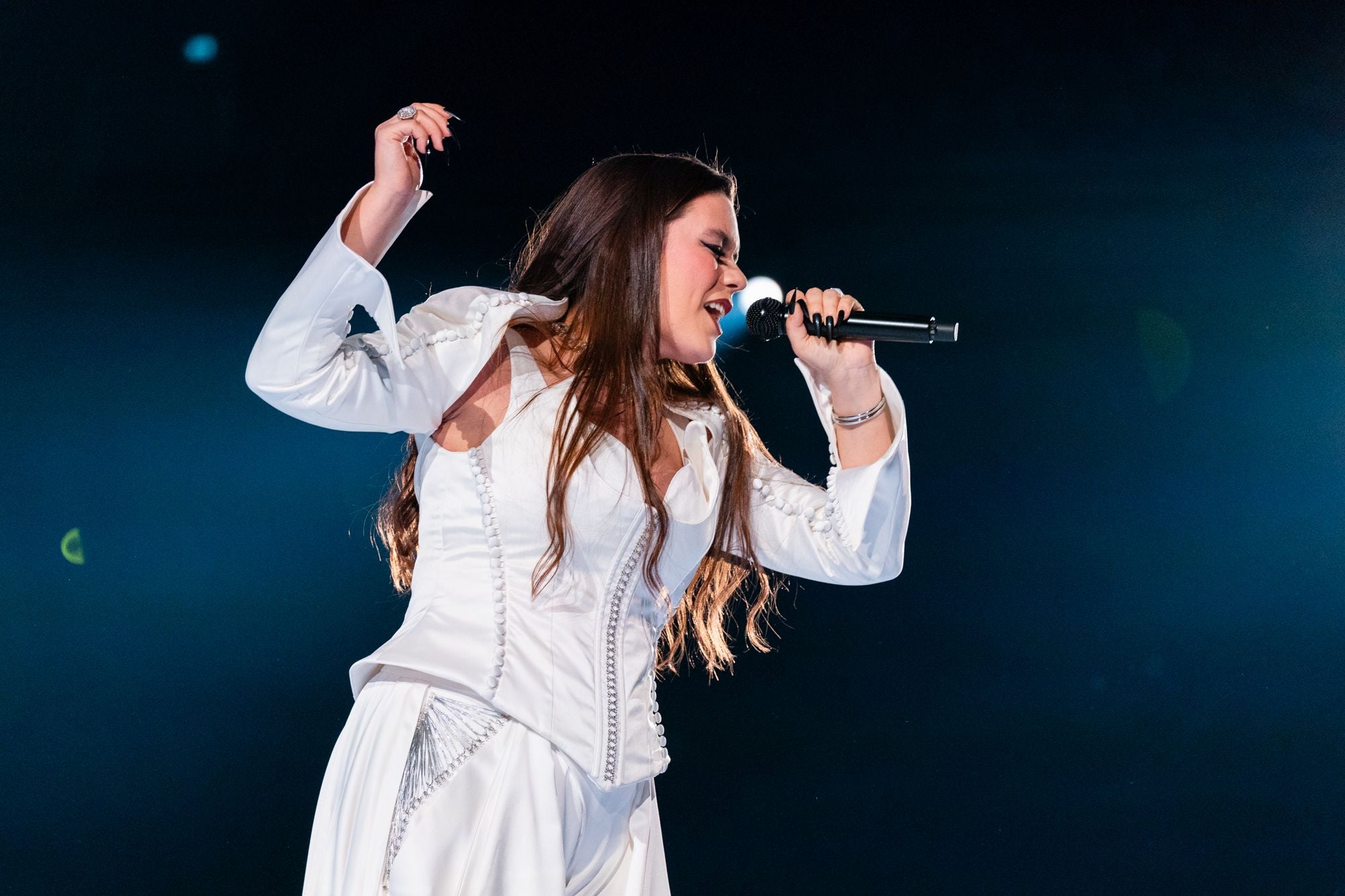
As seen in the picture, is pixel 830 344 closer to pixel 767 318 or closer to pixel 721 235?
pixel 767 318

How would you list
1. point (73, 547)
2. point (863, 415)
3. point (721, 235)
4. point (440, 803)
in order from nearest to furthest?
point (440, 803) → point (863, 415) → point (721, 235) → point (73, 547)

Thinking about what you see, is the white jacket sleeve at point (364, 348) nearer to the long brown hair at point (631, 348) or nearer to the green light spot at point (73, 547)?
the long brown hair at point (631, 348)

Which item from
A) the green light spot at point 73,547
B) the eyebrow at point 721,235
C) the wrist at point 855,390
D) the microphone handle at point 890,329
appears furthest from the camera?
the green light spot at point 73,547

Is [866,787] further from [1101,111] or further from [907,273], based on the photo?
[1101,111]

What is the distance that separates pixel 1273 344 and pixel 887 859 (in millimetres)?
1160

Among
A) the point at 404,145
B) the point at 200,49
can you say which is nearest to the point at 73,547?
the point at 200,49

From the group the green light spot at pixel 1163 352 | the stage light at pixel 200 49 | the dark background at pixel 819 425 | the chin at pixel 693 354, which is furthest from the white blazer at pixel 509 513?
the stage light at pixel 200 49

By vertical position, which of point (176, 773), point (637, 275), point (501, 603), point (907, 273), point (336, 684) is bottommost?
point (176, 773)

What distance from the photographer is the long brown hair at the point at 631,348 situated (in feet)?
4.30

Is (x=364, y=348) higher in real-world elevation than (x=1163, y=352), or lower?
lower

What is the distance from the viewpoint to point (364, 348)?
1.18 meters

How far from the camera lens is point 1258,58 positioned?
85.4 inches

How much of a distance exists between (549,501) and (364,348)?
0.75 ft

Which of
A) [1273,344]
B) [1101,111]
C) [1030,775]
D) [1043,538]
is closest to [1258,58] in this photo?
[1101,111]
